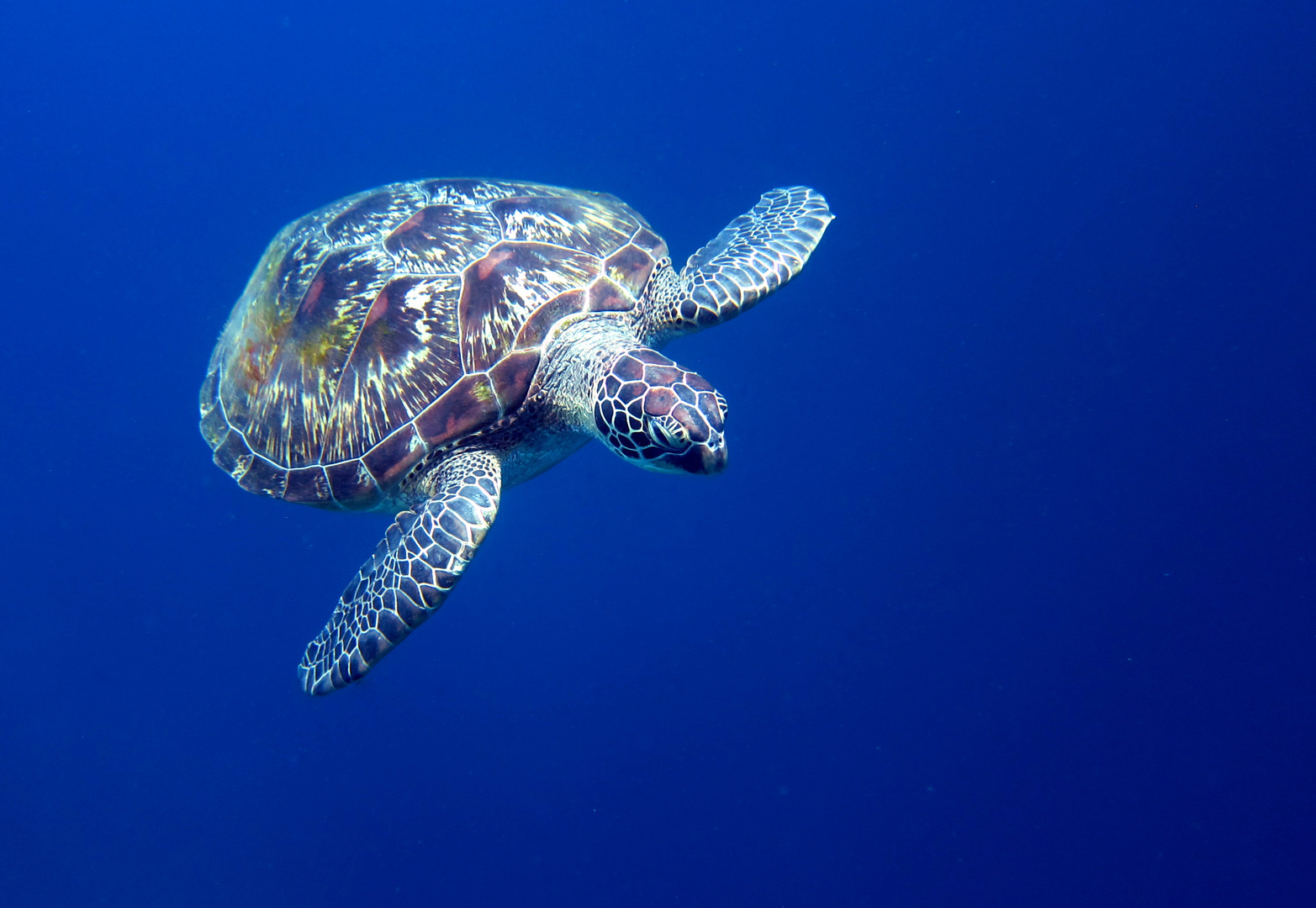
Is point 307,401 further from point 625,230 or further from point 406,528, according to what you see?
point 625,230

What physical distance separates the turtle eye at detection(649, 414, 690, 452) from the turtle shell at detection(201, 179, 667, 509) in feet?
3.06

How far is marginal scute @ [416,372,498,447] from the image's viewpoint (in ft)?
11.9

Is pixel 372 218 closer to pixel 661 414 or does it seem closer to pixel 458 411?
pixel 458 411

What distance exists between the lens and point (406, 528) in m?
3.49

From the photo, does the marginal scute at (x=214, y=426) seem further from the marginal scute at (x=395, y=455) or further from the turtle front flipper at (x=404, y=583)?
the turtle front flipper at (x=404, y=583)

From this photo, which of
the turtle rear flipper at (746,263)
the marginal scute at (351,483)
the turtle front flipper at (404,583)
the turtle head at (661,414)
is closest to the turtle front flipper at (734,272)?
the turtle rear flipper at (746,263)

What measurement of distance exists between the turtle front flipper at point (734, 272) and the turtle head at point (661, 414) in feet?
2.10

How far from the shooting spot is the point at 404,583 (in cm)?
325

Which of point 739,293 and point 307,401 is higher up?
point 307,401

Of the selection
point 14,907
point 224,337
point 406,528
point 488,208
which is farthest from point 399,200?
point 14,907

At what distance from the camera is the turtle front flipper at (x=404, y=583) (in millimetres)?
3238

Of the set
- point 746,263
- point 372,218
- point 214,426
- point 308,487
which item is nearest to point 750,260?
point 746,263

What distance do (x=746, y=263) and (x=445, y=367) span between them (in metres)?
1.98

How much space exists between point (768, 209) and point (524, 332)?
239cm
